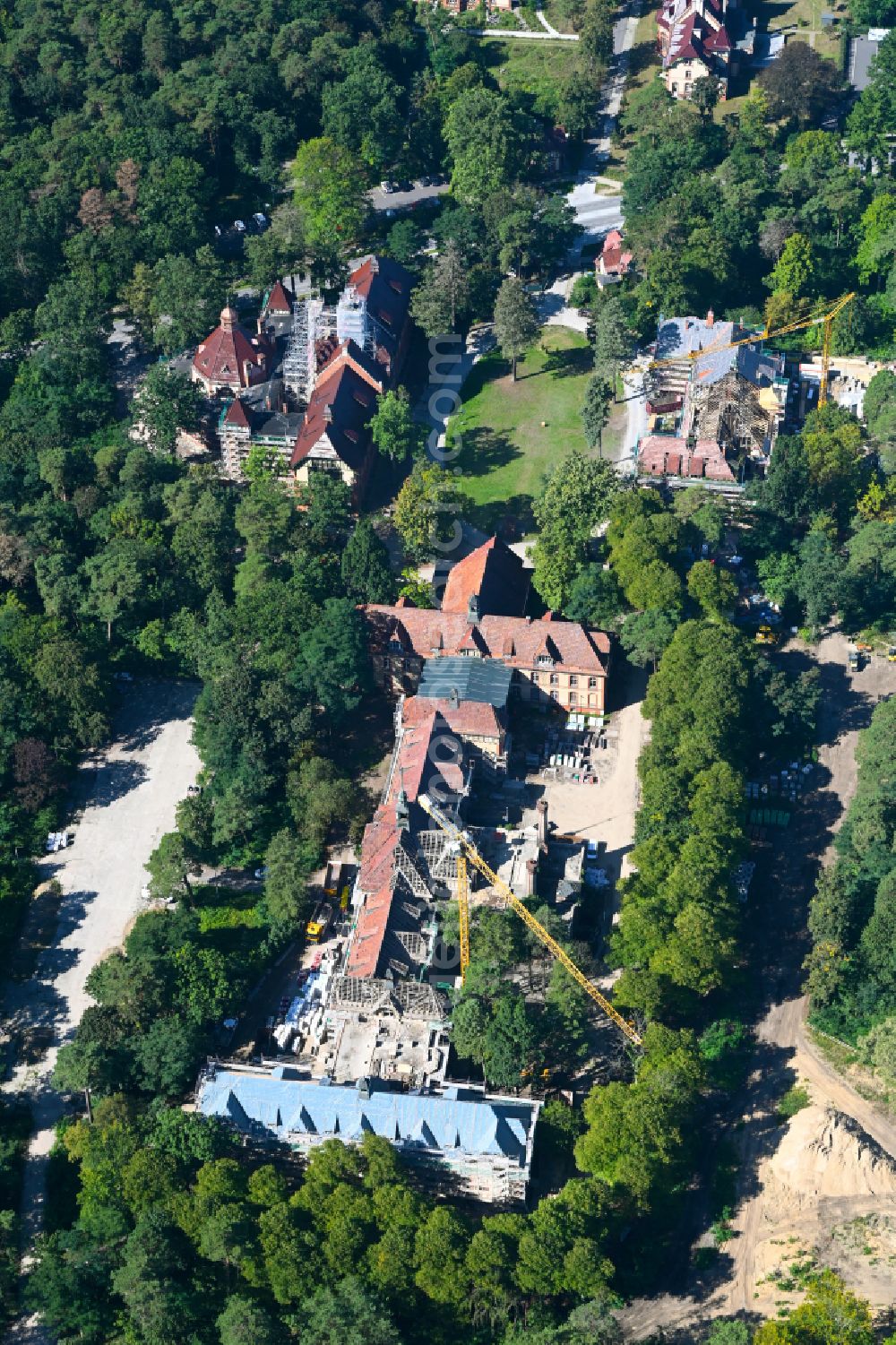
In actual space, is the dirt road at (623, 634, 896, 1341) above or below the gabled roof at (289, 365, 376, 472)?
below

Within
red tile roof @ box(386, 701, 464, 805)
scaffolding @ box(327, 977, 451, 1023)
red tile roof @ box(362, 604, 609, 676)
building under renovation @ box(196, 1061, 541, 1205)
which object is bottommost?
building under renovation @ box(196, 1061, 541, 1205)

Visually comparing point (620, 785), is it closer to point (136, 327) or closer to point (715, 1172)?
point (715, 1172)

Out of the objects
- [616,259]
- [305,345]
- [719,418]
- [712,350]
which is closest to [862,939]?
[719,418]

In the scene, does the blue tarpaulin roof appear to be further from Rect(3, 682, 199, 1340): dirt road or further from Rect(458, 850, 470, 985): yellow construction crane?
Rect(3, 682, 199, 1340): dirt road

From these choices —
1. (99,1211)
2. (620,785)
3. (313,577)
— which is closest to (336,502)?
(313,577)

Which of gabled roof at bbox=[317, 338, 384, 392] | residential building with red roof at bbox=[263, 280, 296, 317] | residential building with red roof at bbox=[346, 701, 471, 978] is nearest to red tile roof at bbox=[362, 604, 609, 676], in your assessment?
residential building with red roof at bbox=[346, 701, 471, 978]

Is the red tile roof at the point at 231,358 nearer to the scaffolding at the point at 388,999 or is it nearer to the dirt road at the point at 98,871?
the dirt road at the point at 98,871
